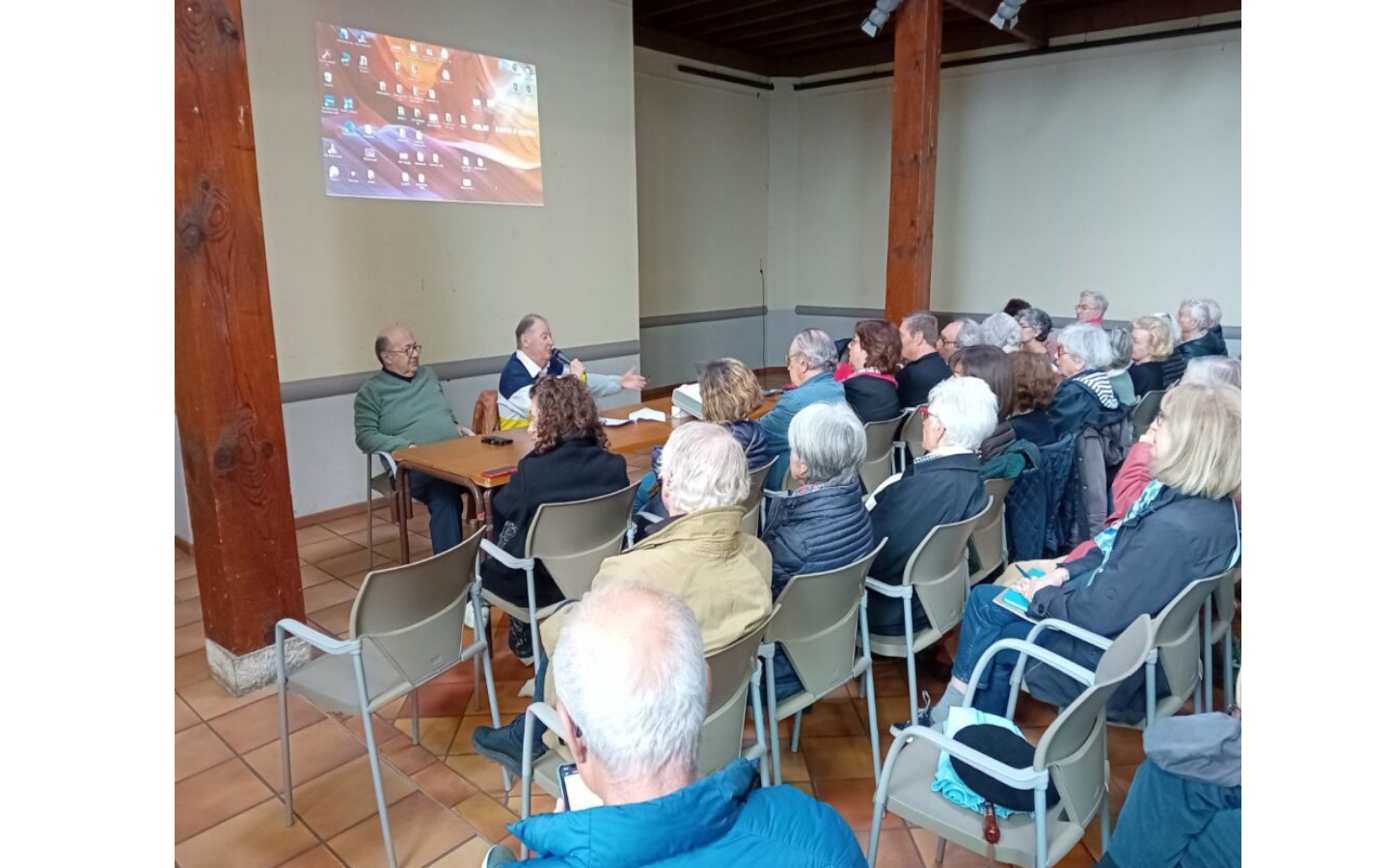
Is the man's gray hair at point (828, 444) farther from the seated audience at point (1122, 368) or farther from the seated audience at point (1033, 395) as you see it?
the seated audience at point (1122, 368)

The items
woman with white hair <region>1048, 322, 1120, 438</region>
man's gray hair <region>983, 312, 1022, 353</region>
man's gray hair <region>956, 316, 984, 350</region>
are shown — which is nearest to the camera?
woman with white hair <region>1048, 322, 1120, 438</region>

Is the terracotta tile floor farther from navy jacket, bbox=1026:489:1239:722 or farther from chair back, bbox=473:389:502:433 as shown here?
chair back, bbox=473:389:502:433

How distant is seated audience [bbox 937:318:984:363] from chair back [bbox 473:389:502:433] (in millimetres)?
2342

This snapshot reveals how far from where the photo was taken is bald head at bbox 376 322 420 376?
4098 mm

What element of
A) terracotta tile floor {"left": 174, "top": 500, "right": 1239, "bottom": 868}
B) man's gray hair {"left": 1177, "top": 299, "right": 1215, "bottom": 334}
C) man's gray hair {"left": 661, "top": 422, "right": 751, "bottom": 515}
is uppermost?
man's gray hair {"left": 1177, "top": 299, "right": 1215, "bottom": 334}

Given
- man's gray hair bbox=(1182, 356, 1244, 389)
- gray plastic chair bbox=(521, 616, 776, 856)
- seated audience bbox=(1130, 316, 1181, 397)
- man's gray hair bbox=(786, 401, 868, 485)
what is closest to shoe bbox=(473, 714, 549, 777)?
gray plastic chair bbox=(521, 616, 776, 856)

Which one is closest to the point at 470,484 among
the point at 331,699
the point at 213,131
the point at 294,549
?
the point at 294,549

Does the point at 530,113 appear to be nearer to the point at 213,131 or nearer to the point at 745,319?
the point at 213,131

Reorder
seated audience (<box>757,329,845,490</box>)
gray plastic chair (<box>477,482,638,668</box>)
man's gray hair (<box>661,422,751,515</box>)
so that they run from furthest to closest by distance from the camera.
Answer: seated audience (<box>757,329,845,490</box>), gray plastic chair (<box>477,482,638,668</box>), man's gray hair (<box>661,422,751,515</box>)

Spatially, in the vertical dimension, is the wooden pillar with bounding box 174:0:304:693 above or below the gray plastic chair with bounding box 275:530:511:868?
above

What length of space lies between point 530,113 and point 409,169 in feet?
3.19

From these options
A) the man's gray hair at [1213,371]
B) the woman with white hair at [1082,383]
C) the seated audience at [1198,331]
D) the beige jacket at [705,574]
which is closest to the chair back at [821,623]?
the beige jacket at [705,574]

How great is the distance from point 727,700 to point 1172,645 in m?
1.06

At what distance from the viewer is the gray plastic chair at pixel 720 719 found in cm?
172
